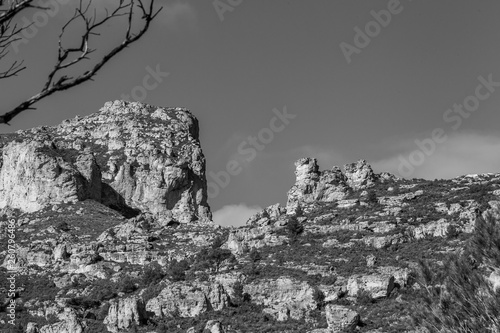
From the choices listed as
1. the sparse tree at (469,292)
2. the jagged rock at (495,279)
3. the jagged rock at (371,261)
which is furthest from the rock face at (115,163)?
the jagged rock at (495,279)

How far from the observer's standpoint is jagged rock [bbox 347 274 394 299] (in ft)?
199

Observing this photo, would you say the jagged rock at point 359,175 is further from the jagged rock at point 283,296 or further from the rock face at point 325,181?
the jagged rock at point 283,296

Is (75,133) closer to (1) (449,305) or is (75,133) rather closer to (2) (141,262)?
(2) (141,262)

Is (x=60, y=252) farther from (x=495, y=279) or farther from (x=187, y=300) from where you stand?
(x=495, y=279)

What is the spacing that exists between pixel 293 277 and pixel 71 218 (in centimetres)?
4206

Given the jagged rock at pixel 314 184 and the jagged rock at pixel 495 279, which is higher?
the jagged rock at pixel 314 184

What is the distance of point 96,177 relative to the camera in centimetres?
11631

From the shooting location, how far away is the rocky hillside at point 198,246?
6056 cm

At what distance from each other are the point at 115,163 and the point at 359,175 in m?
43.5

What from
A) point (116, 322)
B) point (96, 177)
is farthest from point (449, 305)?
point (96, 177)

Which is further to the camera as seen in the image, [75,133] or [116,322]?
[75,133]

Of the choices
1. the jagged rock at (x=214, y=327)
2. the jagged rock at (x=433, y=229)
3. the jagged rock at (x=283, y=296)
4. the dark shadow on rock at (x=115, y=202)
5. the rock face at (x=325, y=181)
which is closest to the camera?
the jagged rock at (x=214, y=327)

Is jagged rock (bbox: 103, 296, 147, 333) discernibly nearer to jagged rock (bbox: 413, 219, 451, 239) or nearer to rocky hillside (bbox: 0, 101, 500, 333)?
rocky hillside (bbox: 0, 101, 500, 333)

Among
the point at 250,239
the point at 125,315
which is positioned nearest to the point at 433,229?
the point at 250,239
